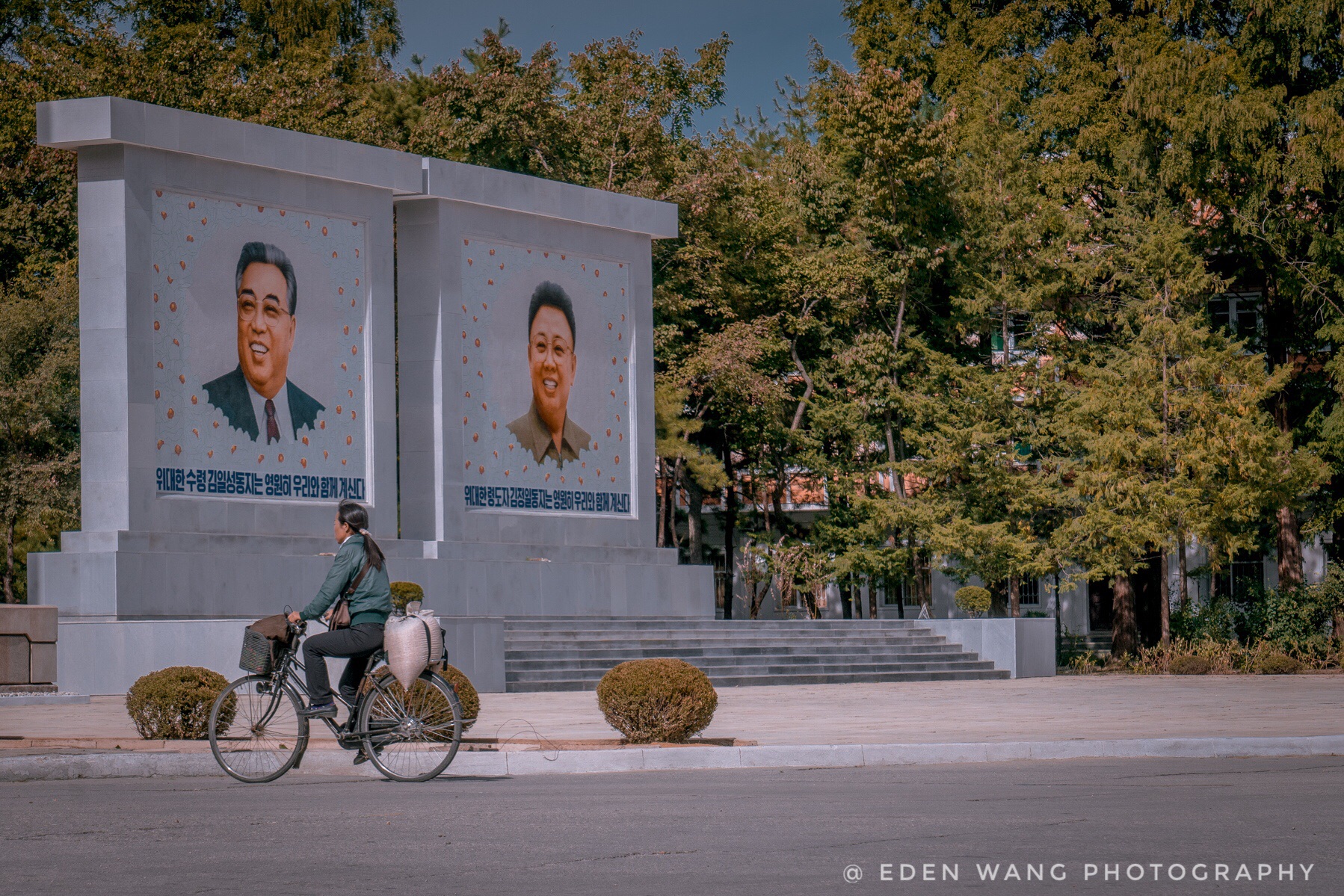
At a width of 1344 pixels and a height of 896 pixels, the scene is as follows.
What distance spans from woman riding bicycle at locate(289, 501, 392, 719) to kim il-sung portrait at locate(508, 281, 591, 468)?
20862 millimetres

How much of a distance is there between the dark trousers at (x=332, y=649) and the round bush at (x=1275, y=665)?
24.9 meters

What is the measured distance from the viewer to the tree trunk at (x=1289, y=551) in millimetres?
41875

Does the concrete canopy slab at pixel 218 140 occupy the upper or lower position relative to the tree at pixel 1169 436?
upper

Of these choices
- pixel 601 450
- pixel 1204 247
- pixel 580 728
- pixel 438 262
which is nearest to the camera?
pixel 580 728

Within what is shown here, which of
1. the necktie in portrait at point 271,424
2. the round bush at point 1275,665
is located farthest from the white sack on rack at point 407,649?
the round bush at point 1275,665

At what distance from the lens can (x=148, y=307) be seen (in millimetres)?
26891

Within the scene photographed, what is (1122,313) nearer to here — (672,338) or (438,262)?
(672,338)

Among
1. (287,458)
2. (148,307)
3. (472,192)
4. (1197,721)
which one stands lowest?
(1197,721)

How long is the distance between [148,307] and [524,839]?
66.6 ft

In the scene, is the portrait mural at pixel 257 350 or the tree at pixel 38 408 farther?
the tree at pixel 38 408

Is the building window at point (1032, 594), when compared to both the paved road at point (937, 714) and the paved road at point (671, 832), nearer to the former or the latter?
the paved road at point (937, 714)

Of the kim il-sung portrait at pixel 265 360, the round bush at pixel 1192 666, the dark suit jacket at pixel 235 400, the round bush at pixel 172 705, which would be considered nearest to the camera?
the round bush at pixel 172 705

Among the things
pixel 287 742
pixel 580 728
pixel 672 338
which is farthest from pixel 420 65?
pixel 287 742

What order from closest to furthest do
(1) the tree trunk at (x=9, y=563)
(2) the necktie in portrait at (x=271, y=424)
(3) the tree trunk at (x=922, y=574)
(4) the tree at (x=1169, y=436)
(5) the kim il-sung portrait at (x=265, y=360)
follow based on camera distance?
(5) the kim il-sung portrait at (x=265, y=360) → (2) the necktie in portrait at (x=271, y=424) → (4) the tree at (x=1169, y=436) → (1) the tree trunk at (x=9, y=563) → (3) the tree trunk at (x=922, y=574)
